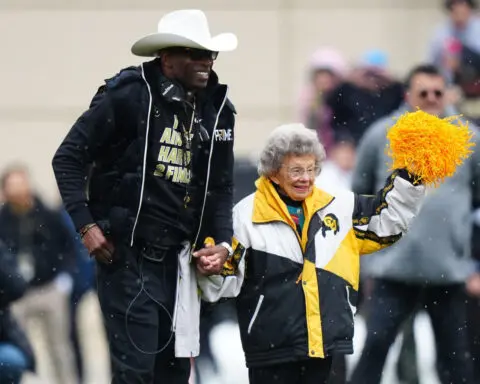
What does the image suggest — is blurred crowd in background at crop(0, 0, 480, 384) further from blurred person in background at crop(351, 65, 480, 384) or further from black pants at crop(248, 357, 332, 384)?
black pants at crop(248, 357, 332, 384)

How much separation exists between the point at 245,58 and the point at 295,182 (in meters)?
9.53

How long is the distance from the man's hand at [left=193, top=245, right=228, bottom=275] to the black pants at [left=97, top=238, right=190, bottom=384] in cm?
14

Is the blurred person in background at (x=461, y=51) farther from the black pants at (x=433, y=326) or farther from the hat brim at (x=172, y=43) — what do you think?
the hat brim at (x=172, y=43)

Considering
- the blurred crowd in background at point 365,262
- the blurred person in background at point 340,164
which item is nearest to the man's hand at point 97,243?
the blurred crowd in background at point 365,262

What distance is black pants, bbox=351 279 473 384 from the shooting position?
32.4 ft

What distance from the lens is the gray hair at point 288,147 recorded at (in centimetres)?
828

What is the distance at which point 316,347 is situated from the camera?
8070 mm

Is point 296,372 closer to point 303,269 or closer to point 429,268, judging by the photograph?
point 303,269

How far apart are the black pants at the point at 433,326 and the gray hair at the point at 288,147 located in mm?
1845

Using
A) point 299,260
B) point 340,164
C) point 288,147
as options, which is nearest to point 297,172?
point 288,147

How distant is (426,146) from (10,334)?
8.04 feet

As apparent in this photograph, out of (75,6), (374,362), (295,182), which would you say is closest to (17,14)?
(75,6)

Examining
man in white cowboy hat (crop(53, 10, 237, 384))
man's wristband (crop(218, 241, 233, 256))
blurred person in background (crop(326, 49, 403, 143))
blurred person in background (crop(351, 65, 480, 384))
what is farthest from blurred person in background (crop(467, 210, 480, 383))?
man in white cowboy hat (crop(53, 10, 237, 384))

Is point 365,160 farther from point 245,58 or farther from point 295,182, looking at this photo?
point 245,58
